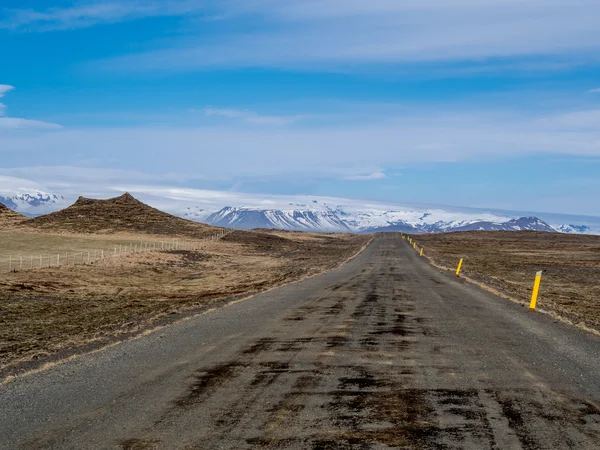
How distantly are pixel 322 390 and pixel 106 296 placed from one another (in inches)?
910

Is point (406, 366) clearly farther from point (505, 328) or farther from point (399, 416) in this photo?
point (505, 328)

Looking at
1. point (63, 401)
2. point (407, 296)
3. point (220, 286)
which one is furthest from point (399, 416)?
point (220, 286)

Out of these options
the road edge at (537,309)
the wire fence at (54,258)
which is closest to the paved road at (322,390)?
the road edge at (537,309)

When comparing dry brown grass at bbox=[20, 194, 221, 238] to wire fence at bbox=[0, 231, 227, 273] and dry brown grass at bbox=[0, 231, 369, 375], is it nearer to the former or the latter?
wire fence at bbox=[0, 231, 227, 273]

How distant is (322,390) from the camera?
902 centimetres

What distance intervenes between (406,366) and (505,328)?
20.7 feet

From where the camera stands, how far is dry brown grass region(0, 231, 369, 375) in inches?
604

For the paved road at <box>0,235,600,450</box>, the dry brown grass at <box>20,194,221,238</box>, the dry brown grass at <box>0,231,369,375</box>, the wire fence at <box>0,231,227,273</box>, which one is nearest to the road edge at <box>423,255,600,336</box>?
the paved road at <box>0,235,600,450</box>

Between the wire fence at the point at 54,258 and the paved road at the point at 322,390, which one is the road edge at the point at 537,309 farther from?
the wire fence at the point at 54,258

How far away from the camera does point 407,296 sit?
23.8 m

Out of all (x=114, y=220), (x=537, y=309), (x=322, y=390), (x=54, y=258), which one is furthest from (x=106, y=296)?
(x=114, y=220)

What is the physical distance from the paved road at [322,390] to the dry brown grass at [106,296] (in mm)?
2075

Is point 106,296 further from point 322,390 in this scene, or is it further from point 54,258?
point 54,258

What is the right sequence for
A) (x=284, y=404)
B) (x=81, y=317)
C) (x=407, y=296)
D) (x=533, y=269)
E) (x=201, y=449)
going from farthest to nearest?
(x=533, y=269), (x=407, y=296), (x=81, y=317), (x=284, y=404), (x=201, y=449)
